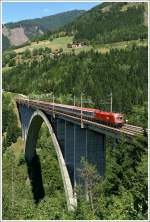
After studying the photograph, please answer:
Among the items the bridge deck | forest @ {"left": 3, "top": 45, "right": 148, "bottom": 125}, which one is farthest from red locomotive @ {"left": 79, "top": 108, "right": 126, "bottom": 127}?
forest @ {"left": 3, "top": 45, "right": 148, "bottom": 125}

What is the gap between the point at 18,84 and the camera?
169m

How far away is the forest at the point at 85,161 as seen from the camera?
28.9m

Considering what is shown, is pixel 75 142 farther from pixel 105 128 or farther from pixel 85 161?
pixel 105 128

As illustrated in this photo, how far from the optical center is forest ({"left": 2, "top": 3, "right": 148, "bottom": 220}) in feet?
94.8

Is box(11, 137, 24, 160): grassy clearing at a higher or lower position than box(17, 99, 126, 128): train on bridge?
lower

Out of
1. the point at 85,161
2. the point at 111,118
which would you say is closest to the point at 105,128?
the point at 111,118

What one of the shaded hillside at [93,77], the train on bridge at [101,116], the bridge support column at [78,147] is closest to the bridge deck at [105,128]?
the train on bridge at [101,116]

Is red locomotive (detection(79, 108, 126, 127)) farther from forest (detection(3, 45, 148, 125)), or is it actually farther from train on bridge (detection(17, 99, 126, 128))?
forest (detection(3, 45, 148, 125))

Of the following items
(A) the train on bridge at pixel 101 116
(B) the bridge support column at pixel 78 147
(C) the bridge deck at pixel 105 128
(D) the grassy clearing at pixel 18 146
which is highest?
(A) the train on bridge at pixel 101 116

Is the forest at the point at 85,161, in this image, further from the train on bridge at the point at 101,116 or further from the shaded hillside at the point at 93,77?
the train on bridge at the point at 101,116

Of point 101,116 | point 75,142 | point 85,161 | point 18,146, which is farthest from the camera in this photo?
point 18,146

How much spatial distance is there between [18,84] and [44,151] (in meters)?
82.3

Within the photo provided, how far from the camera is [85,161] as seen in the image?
43.7 metres

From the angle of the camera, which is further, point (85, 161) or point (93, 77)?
point (93, 77)
